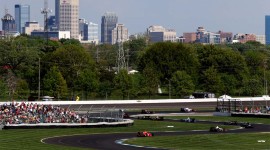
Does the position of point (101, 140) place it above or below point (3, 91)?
below

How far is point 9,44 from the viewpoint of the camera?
532 feet

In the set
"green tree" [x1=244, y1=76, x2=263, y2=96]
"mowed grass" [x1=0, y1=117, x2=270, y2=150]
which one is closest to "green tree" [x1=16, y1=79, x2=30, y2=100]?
"green tree" [x1=244, y1=76, x2=263, y2=96]

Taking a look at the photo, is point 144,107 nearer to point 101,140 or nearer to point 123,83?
point 123,83

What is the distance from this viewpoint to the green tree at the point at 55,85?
138 metres

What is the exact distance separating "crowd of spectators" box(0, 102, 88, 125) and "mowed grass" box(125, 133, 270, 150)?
1642cm

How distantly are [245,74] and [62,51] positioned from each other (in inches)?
1484

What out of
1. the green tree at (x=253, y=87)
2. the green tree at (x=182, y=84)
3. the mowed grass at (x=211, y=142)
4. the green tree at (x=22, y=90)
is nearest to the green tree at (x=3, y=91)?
the green tree at (x=22, y=90)

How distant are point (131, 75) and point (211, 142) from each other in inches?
3411

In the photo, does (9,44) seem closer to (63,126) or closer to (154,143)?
(63,126)

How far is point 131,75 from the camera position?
15312cm

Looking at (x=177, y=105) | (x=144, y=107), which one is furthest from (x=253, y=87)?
(x=144, y=107)

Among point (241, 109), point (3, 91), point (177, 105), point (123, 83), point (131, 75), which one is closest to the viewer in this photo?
point (241, 109)

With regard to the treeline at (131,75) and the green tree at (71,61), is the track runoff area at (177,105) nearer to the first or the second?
the treeline at (131,75)

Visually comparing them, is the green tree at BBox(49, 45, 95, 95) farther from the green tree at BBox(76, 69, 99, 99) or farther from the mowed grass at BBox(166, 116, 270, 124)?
the mowed grass at BBox(166, 116, 270, 124)
